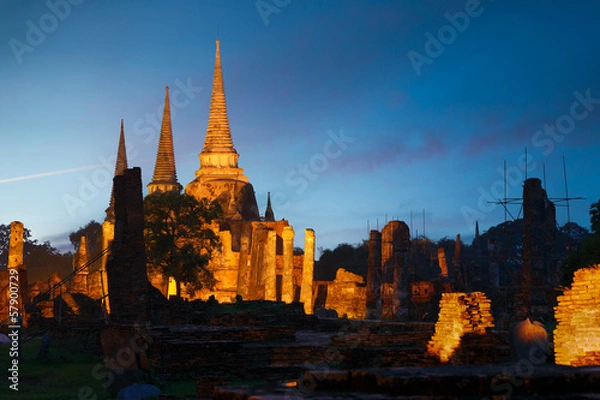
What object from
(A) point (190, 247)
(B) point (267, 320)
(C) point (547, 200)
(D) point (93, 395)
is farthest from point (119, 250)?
(C) point (547, 200)

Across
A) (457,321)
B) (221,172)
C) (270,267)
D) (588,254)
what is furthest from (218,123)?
(457,321)

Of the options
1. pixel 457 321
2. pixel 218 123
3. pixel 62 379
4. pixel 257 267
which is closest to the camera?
pixel 457 321

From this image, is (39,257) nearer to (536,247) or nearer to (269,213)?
(269,213)

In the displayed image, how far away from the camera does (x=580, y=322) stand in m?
11.8

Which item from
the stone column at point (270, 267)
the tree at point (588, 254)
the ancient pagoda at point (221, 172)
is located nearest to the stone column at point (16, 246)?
the stone column at point (270, 267)

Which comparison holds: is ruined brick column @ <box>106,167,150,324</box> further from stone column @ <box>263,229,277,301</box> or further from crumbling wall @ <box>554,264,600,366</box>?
stone column @ <box>263,229,277,301</box>

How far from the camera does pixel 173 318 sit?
2122cm

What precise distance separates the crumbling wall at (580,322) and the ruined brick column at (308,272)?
2368cm

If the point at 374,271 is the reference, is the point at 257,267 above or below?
above

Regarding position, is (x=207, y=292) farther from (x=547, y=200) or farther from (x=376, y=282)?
(x=547, y=200)

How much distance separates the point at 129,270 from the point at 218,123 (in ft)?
148

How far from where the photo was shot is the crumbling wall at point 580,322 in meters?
11.5

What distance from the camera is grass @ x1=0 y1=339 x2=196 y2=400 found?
40.3 feet

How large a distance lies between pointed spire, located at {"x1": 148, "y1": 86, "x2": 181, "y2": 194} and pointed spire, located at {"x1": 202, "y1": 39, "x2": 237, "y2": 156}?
4878 millimetres
